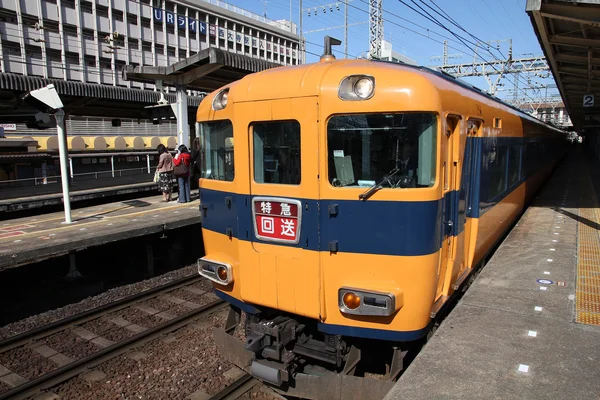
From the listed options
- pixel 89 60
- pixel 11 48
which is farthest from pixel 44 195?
pixel 89 60

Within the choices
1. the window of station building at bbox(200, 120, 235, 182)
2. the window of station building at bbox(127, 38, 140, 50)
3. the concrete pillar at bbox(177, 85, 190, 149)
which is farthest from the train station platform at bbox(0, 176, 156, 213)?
the window of station building at bbox(127, 38, 140, 50)

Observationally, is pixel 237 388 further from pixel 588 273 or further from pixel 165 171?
pixel 165 171

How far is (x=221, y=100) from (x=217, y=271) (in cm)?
166

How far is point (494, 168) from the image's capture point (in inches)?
239

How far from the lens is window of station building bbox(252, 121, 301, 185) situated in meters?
3.82

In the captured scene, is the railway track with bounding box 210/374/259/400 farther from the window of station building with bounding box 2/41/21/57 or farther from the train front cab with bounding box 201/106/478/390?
the window of station building with bounding box 2/41/21/57

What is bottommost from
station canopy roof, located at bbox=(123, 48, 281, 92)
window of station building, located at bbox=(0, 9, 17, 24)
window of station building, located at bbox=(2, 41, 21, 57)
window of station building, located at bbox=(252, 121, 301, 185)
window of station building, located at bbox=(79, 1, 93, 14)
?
window of station building, located at bbox=(252, 121, 301, 185)

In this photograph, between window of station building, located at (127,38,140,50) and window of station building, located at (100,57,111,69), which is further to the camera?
window of station building, located at (127,38,140,50)

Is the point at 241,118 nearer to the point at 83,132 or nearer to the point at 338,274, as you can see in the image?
the point at 338,274

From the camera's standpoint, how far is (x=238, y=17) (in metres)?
57.2

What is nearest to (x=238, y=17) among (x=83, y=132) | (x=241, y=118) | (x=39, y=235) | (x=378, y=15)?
(x=83, y=132)

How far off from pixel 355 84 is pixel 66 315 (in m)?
5.91

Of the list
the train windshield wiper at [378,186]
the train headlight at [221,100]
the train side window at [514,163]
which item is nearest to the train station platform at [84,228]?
the train headlight at [221,100]

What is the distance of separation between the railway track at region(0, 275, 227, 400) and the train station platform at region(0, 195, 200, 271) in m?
1.14
